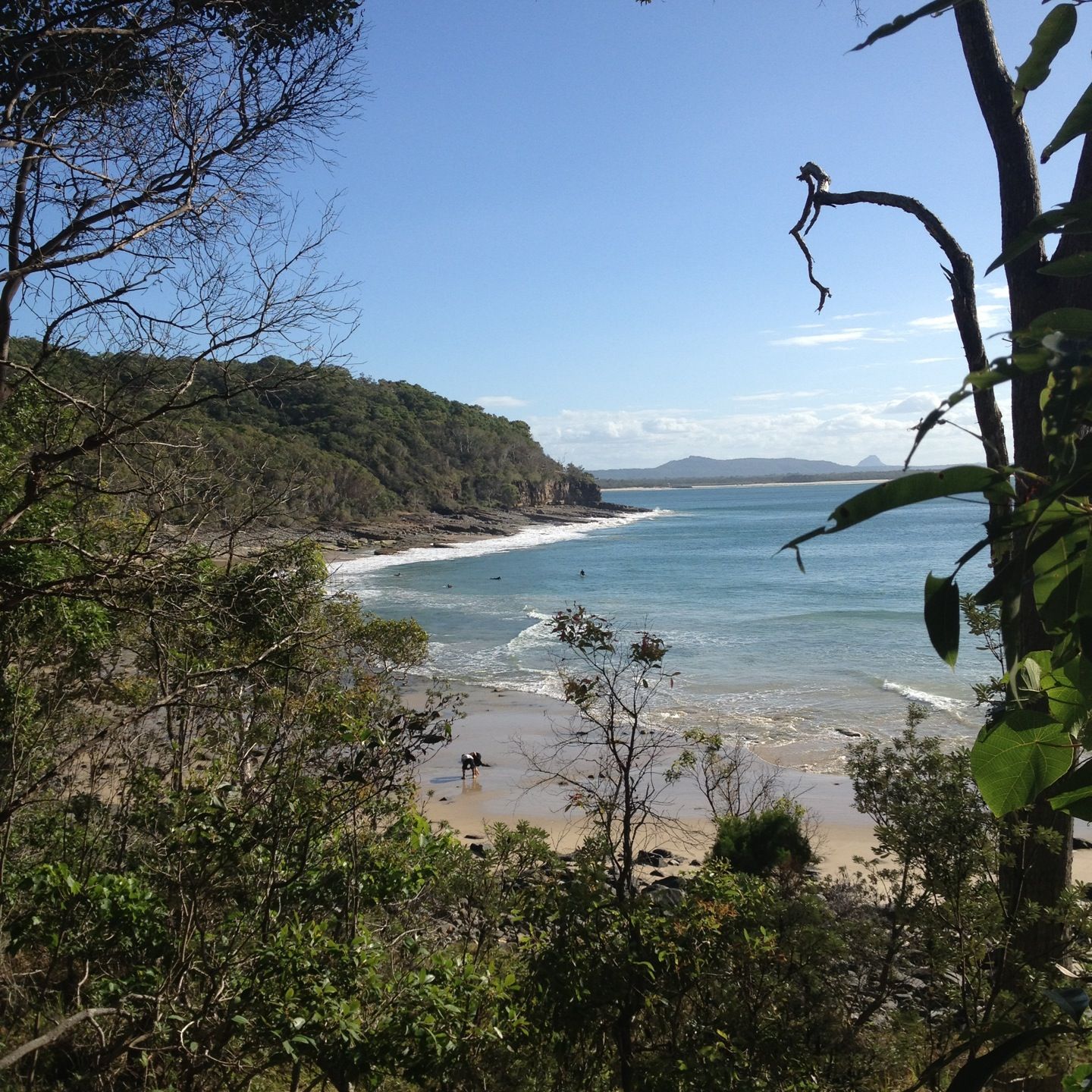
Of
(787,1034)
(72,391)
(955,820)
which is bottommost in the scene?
(787,1034)

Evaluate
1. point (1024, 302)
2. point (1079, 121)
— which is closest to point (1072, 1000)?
point (1079, 121)

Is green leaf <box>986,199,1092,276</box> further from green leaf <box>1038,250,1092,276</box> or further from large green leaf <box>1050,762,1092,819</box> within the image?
large green leaf <box>1050,762,1092,819</box>

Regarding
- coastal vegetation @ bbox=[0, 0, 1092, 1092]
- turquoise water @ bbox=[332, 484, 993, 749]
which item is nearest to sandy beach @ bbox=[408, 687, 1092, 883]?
turquoise water @ bbox=[332, 484, 993, 749]

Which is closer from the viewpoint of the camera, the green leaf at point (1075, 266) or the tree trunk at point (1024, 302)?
the green leaf at point (1075, 266)

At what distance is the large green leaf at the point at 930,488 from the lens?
2.25 ft

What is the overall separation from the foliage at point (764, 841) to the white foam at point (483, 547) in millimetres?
22771

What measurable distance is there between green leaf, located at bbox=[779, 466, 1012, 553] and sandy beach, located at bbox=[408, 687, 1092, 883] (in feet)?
33.2

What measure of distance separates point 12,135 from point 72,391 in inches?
60.6

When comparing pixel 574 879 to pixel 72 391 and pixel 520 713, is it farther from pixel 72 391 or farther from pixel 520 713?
pixel 520 713

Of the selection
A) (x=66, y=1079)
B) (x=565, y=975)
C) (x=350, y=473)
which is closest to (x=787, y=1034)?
(x=565, y=975)

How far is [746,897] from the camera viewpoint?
3486 mm

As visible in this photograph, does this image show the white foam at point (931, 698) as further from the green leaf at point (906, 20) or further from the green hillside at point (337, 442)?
the green leaf at point (906, 20)

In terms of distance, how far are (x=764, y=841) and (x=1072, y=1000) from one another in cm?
1065

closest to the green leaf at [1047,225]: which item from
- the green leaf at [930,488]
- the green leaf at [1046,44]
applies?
the green leaf at [930,488]
